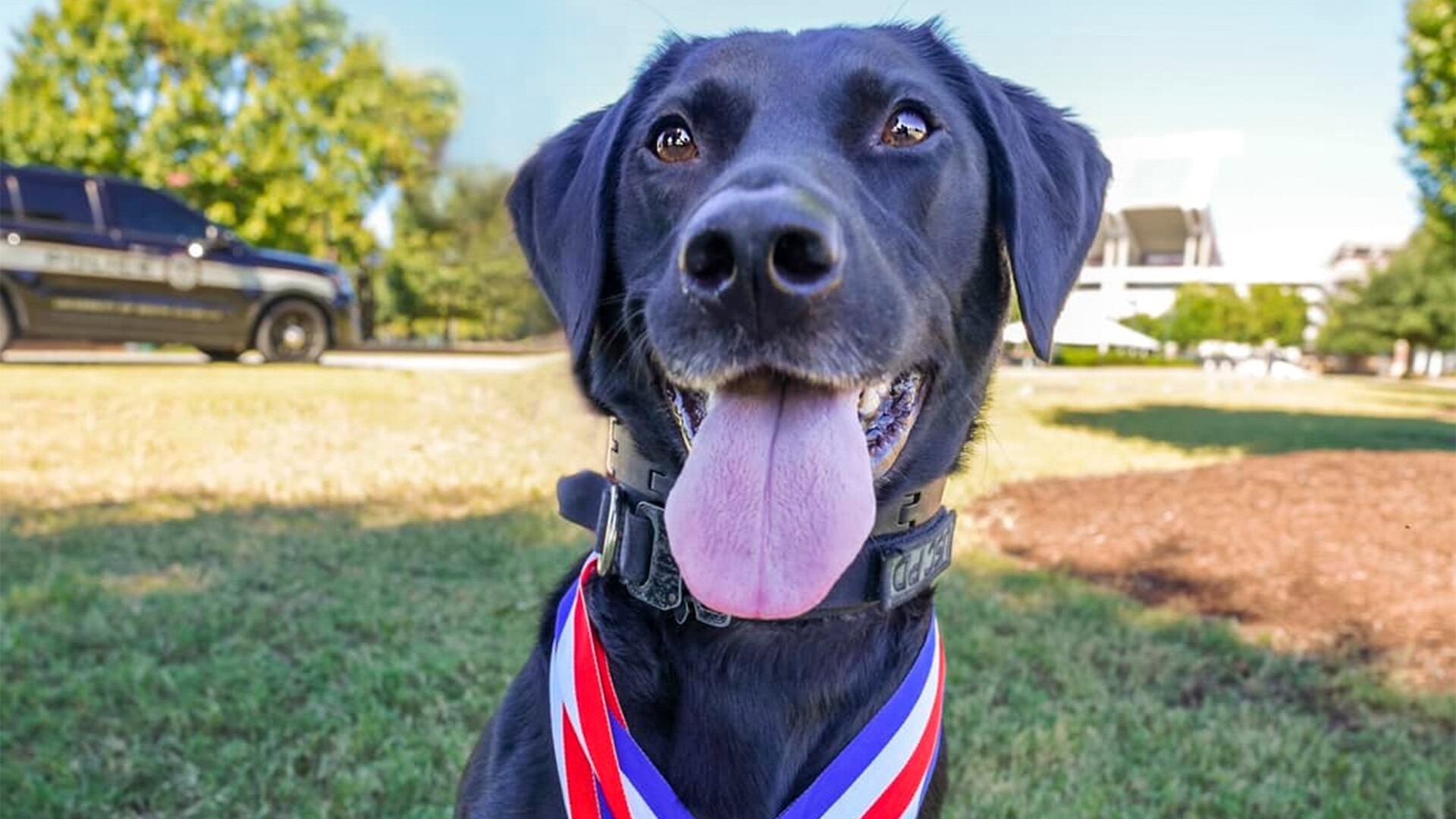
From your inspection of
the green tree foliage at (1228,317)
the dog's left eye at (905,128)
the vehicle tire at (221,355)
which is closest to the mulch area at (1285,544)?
the green tree foliage at (1228,317)

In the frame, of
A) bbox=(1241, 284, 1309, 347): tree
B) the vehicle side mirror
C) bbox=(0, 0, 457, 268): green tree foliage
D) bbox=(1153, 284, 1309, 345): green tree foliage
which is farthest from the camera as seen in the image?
bbox=(0, 0, 457, 268): green tree foliage

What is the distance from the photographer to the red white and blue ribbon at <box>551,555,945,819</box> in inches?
59.6

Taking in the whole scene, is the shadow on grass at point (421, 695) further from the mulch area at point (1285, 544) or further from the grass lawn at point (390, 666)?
the mulch area at point (1285, 544)

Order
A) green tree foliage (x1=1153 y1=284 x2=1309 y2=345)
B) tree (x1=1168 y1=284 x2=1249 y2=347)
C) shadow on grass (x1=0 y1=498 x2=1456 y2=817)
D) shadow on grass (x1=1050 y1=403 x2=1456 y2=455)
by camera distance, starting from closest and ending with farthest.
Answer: shadow on grass (x1=0 y1=498 x2=1456 y2=817) → green tree foliage (x1=1153 y1=284 x2=1309 y2=345) → tree (x1=1168 y1=284 x2=1249 y2=347) → shadow on grass (x1=1050 y1=403 x2=1456 y2=455)

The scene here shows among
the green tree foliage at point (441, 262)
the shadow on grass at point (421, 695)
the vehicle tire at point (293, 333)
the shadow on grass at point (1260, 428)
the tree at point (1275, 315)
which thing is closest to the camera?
the shadow on grass at point (421, 695)

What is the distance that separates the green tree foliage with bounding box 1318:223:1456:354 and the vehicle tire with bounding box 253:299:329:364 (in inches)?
1889

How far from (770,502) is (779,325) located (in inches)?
11.5

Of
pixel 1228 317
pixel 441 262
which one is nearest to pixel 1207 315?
pixel 1228 317

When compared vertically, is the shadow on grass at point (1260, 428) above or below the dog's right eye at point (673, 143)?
below

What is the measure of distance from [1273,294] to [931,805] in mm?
19975

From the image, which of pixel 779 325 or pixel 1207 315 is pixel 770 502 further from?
pixel 1207 315

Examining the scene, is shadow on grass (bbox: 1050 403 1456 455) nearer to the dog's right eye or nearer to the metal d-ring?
the dog's right eye

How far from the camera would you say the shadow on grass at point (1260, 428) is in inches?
441

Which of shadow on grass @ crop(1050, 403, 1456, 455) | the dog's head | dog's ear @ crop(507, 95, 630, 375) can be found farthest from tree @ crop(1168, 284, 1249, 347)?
dog's ear @ crop(507, 95, 630, 375)
